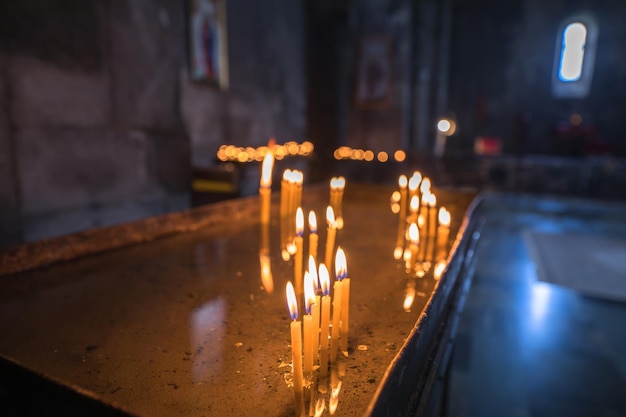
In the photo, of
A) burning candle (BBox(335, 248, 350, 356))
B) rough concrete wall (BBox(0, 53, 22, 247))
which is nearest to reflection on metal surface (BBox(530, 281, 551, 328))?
burning candle (BBox(335, 248, 350, 356))

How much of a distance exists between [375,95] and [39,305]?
9.36m

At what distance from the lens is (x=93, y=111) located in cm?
335

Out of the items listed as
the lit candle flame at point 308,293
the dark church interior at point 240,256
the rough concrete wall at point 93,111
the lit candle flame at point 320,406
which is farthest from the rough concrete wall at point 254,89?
the lit candle flame at point 320,406

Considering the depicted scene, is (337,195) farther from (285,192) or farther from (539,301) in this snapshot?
(539,301)

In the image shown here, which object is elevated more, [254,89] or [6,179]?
[254,89]

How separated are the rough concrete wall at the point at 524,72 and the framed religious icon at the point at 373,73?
14.5 ft

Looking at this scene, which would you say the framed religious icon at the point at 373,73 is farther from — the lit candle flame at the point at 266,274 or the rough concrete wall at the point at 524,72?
the lit candle flame at the point at 266,274

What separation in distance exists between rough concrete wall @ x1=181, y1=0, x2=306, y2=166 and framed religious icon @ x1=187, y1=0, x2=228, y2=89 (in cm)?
21

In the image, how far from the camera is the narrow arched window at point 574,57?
1198 cm

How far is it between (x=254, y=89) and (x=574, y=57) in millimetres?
10279

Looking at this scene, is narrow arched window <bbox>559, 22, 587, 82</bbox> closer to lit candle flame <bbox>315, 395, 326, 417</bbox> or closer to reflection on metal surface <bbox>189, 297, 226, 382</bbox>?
reflection on metal surface <bbox>189, 297, 226, 382</bbox>

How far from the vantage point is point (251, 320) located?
1350mm

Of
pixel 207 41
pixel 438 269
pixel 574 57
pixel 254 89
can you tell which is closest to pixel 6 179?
pixel 438 269

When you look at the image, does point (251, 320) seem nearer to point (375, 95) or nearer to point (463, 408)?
point (463, 408)
